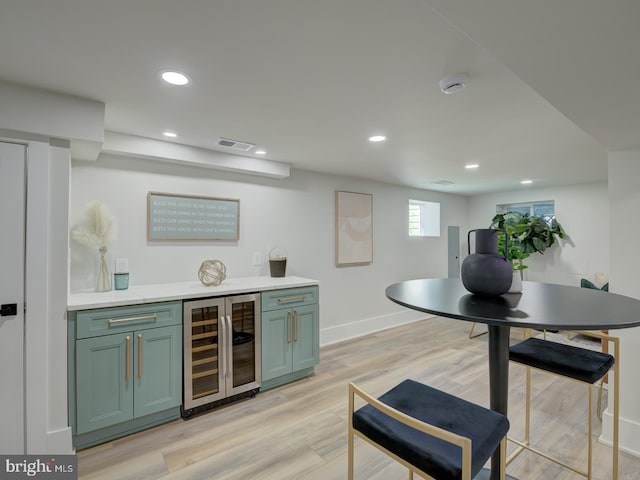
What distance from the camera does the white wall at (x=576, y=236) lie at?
459cm

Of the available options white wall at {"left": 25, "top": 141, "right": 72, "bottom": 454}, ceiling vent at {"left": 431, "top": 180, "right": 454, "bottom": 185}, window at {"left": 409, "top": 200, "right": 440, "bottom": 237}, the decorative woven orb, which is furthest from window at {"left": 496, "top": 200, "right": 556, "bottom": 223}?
white wall at {"left": 25, "top": 141, "right": 72, "bottom": 454}

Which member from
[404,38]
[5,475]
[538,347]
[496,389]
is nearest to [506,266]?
[496,389]

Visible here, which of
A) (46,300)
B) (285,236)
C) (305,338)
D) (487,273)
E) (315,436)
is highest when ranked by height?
(285,236)

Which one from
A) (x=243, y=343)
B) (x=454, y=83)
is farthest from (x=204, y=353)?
(x=454, y=83)

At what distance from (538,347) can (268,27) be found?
2.14 meters

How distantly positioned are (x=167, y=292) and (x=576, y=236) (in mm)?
5777

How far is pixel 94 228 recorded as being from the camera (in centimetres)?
239

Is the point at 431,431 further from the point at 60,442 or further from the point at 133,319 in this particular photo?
the point at 60,442

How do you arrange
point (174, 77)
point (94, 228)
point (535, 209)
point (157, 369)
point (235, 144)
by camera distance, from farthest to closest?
point (535, 209), point (235, 144), point (94, 228), point (157, 369), point (174, 77)

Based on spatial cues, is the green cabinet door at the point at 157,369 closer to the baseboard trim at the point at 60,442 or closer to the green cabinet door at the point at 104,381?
the green cabinet door at the point at 104,381

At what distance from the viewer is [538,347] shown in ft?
5.77

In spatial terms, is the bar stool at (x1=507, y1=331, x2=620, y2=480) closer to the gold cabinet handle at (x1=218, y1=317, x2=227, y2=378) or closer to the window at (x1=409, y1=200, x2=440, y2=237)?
the gold cabinet handle at (x1=218, y1=317, x2=227, y2=378)

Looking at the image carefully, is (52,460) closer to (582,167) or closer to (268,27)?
(268,27)

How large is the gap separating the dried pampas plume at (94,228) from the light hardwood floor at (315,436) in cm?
143
